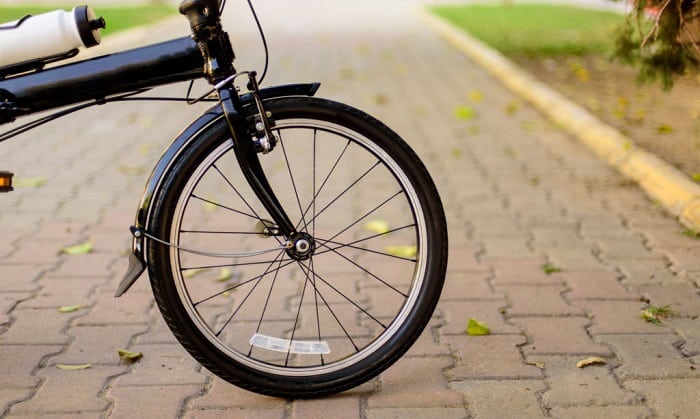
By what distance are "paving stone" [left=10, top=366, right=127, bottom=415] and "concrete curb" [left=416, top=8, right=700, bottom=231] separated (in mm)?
2977

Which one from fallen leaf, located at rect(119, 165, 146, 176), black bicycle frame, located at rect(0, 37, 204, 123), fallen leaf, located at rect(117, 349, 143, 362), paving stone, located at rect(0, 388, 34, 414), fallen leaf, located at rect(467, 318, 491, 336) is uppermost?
fallen leaf, located at rect(119, 165, 146, 176)

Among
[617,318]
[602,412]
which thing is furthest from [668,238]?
[602,412]

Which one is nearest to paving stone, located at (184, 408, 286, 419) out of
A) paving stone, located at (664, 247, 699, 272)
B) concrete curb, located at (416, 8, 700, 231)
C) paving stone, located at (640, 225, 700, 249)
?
paving stone, located at (664, 247, 699, 272)

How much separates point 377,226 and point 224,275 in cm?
100

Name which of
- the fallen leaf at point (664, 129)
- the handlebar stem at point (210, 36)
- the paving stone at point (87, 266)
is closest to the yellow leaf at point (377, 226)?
the paving stone at point (87, 266)

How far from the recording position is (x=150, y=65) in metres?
2.69

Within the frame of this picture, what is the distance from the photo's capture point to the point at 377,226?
480 centimetres

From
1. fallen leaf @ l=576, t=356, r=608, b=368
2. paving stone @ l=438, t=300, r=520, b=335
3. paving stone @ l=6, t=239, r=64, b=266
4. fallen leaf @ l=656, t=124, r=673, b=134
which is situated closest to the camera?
fallen leaf @ l=576, t=356, r=608, b=368

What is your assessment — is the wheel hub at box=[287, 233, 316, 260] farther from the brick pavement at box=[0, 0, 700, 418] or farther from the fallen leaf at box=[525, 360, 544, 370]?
the fallen leaf at box=[525, 360, 544, 370]

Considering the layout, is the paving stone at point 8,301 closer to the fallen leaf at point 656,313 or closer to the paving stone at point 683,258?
the fallen leaf at point 656,313

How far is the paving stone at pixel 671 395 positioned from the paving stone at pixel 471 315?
60 cm

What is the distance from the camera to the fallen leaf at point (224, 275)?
160 inches

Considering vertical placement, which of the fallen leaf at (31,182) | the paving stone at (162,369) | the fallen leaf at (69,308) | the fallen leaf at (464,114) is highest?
the fallen leaf at (464,114)

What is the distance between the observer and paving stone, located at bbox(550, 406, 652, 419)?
276 centimetres
